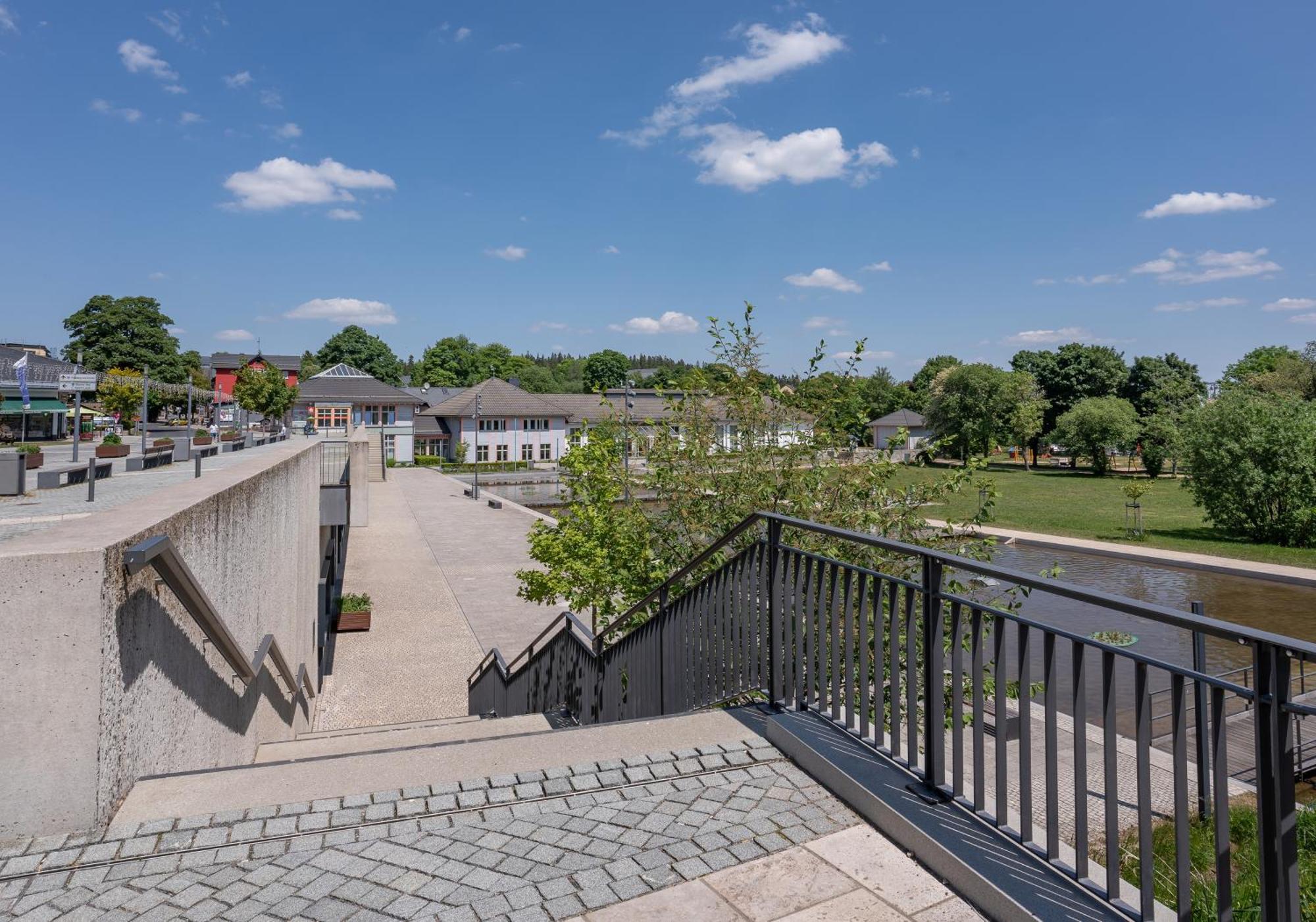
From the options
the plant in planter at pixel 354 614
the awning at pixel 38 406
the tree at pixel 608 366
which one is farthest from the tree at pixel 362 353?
the plant in planter at pixel 354 614

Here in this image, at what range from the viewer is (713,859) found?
9.23 ft

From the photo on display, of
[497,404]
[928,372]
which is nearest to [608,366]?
[928,372]

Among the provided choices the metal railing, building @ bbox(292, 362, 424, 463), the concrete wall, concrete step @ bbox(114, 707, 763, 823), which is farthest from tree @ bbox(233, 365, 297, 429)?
concrete step @ bbox(114, 707, 763, 823)

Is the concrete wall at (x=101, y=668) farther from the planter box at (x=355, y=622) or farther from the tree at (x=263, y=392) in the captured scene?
the tree at (x=263, y=392)

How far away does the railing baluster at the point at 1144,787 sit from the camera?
2.14 meters

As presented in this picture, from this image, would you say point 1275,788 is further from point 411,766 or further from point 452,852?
point 411,766

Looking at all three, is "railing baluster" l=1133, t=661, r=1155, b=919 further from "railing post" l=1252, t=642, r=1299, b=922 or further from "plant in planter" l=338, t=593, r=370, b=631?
"plant in planter" l=338, t=593, r=370, b=631

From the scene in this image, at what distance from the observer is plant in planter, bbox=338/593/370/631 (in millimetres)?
15984

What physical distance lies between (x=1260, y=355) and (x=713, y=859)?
109m

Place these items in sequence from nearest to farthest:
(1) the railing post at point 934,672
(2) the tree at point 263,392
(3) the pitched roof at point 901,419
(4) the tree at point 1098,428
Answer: (1) the railing post at point 934,672
(2) the tree at point 263,392
(4) the tree at point 1098,428
(3) the pitched roof at point 901,419

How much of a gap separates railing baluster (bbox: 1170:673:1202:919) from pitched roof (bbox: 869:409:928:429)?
83.5 meters

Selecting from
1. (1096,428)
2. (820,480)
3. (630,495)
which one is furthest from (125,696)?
(1096,428)

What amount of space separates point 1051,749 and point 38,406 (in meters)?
35.6

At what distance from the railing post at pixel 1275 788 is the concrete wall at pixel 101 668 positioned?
3.52 m
